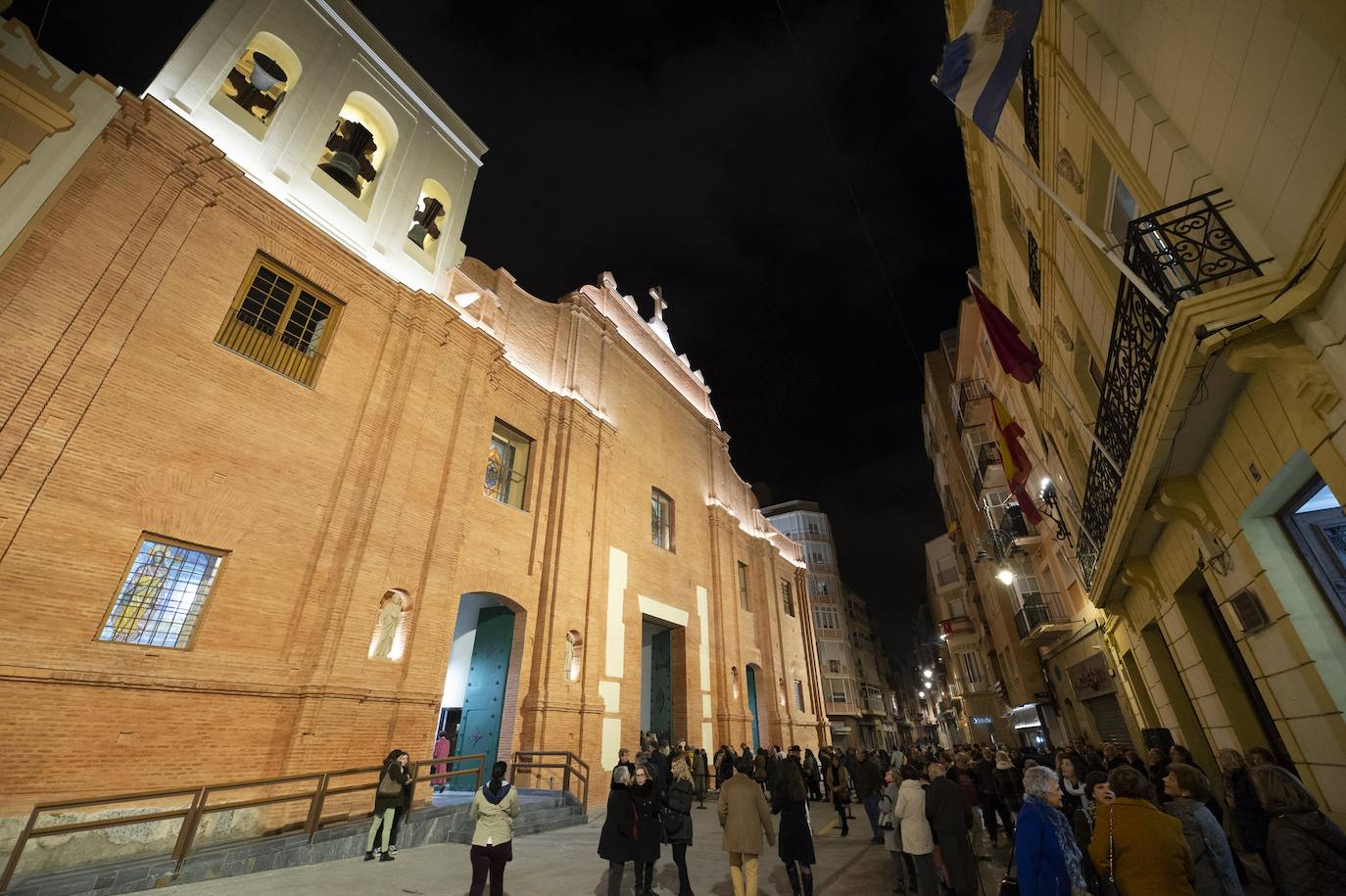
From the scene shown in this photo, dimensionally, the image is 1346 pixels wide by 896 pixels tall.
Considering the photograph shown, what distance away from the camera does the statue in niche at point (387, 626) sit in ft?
33.1

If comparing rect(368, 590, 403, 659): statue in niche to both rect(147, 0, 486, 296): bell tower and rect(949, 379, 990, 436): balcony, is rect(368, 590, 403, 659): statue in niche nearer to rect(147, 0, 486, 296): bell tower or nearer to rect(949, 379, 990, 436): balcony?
rect(147, 0, 486, 296): bell tower

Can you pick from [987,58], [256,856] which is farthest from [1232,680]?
[256,856]

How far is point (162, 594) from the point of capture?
25.6 ft

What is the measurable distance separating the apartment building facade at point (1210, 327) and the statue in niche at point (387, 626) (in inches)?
450

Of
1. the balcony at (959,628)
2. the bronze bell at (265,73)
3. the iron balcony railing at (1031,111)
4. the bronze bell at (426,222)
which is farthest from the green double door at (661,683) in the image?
the balcony at (959,628)

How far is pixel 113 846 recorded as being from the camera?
6.68 meters

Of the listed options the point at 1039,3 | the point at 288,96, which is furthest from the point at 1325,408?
the point at 288,96

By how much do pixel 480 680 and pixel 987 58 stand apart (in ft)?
48.6

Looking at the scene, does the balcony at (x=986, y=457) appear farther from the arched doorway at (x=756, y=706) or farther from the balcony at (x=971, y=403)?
the arched doorway at (x=756, y=706)

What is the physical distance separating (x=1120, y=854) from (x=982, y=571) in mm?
27778

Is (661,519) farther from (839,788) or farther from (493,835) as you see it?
(493,835)

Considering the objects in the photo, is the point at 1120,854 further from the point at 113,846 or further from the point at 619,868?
the point at 113,846

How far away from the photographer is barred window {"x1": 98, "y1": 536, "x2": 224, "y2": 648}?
24.5 feet

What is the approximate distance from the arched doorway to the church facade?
475 cm
